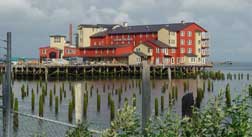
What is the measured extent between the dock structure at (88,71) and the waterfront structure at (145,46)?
3140mm

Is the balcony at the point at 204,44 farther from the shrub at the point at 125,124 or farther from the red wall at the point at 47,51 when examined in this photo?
the shrub at the point at 125,124

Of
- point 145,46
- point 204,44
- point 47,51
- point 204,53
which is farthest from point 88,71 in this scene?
point 204,44

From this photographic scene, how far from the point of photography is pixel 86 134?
19.9 feet

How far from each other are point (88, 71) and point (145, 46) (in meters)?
15.2

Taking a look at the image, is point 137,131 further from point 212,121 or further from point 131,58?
point 131,58

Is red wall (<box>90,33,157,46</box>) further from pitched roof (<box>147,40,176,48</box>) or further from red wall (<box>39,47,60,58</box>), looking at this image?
red wall (<box>39,47,60,58</box>)

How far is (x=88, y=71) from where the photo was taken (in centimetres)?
8712

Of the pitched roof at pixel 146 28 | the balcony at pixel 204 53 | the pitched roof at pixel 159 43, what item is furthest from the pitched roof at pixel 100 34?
the balcony at pixel 204 53

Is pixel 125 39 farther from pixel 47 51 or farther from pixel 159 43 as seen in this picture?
pixel 47 51

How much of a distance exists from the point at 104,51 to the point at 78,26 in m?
17.2

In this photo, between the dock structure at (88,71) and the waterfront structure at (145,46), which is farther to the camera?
the waterfront structure at (145,46)

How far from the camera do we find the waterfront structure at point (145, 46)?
316ft

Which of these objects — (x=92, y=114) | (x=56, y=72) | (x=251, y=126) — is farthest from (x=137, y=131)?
(x=56, y=72)

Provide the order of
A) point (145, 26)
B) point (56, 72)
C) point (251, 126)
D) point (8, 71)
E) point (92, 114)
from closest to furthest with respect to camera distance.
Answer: point (251, 126), point (8, 71), point (92, 114), point (56, 72), point (145, 26)
